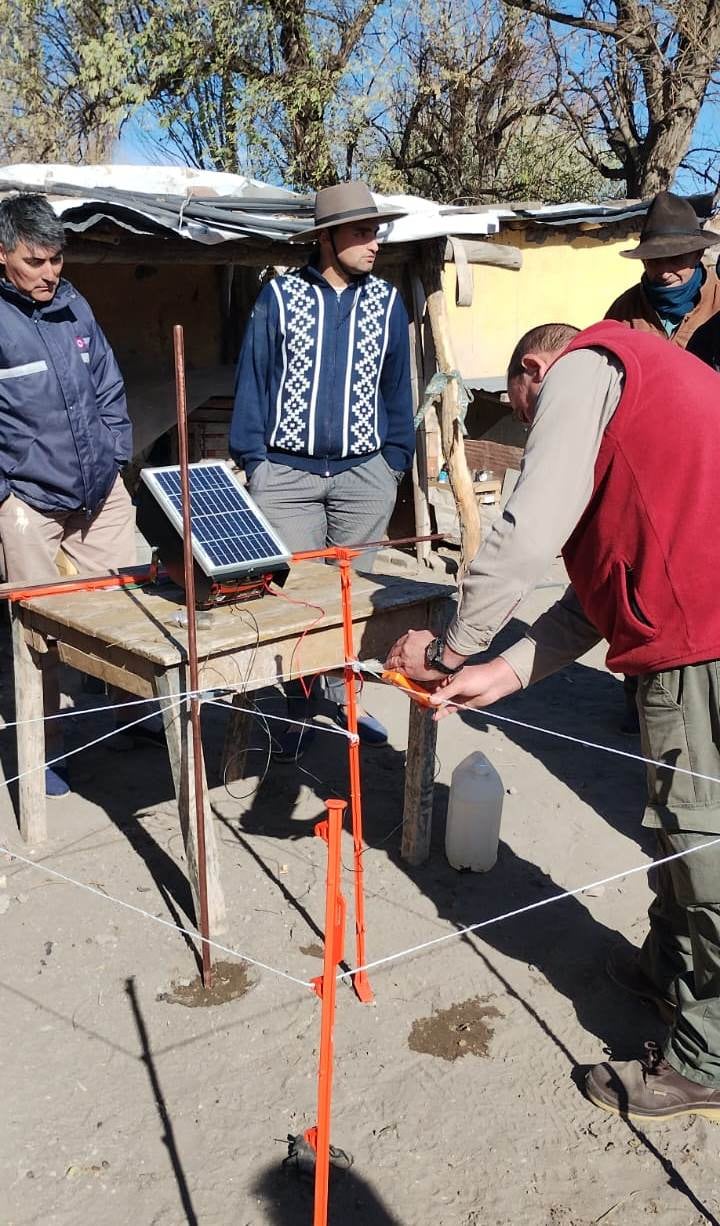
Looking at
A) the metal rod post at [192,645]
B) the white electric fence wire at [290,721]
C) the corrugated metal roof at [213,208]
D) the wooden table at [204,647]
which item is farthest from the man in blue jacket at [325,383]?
the corrugated metal roof at [213,208]

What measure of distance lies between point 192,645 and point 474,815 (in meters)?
1.42

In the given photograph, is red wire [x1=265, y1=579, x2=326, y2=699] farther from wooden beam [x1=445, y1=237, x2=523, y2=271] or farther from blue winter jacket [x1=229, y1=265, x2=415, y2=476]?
wooden beam [x1=445, y1=237, x2=523, y2=271]

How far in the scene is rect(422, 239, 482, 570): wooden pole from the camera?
727cm

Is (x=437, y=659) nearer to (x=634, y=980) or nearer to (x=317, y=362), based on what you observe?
(x=634, y=980)

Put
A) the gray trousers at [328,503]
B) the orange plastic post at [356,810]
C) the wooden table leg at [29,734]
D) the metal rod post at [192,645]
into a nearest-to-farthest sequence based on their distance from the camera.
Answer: the metal rod post at [192,645]
the orange plastic post at [356,810]
the wooden table leg at [29,734]
the gray trousers at [328,503]

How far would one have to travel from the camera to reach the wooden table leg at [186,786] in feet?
9.59

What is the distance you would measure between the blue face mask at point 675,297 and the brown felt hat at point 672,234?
0.42 feet

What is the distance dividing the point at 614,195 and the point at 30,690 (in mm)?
18368

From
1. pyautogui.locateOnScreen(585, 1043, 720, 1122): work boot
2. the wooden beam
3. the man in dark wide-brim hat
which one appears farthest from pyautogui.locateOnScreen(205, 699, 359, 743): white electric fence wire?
the wooden beam

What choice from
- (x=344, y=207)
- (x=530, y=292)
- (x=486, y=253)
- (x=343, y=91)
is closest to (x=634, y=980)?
(x=344, y=207)

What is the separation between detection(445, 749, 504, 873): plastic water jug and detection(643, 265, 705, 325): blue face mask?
192 centimetres

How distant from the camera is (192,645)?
8.94 feet

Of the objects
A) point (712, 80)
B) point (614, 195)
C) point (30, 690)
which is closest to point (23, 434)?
point (30, 690)

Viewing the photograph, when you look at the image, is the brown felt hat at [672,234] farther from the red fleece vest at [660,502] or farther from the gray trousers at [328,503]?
the red fleece vest at [660,502]
